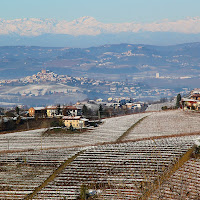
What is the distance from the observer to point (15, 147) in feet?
161

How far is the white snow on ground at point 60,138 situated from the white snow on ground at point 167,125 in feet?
6.65

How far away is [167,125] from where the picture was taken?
5912cm

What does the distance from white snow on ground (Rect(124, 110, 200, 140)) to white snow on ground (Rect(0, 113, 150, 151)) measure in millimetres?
2027

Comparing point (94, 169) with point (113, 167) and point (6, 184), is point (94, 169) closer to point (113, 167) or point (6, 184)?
point (113, 167)

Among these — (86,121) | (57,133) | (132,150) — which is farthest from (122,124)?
(132,150)

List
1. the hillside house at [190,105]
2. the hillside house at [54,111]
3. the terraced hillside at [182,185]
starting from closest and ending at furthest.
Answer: the terraced hillside at [182,185], the hillside house at [190,105], the hillside house at [54,111]

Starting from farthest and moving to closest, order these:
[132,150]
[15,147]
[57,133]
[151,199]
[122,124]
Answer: [122,124], [57,133], [15,147], [132,150], [151,199]

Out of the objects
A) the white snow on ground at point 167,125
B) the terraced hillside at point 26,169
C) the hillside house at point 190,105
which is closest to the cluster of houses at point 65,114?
the white snow on ground at point 167,125

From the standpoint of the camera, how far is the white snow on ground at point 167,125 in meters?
53.9

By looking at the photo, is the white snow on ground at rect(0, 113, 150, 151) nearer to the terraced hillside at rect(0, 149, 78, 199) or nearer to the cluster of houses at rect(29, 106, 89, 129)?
the cluster of houses at rect(29, 106, 89, 129)

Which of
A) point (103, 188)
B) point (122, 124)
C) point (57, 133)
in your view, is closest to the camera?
point (103, 188)

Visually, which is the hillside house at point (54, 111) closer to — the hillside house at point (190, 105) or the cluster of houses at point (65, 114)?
the cluster of houses at point (65, 114)

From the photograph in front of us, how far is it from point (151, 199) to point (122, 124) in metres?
34.4

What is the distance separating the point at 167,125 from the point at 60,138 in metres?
13.5
